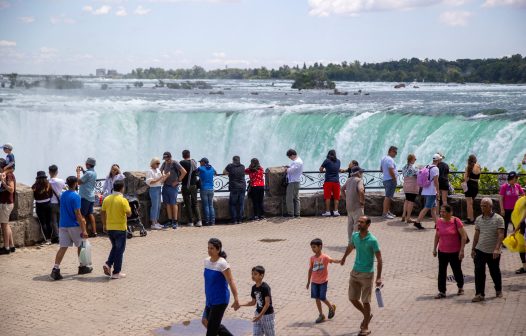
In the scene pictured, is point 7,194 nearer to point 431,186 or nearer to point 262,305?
point 262,305

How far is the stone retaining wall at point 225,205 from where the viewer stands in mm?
14016

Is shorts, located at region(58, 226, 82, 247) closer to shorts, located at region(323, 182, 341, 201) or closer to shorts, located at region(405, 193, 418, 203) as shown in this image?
shorts, located at region(323, 182, 341, 201)

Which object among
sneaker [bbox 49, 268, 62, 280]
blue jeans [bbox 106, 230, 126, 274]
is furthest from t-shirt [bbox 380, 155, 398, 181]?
sneaker [bbox 49, 268, 62, 280]

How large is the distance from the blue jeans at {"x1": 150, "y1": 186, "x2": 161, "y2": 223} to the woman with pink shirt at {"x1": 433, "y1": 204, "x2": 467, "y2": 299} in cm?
671

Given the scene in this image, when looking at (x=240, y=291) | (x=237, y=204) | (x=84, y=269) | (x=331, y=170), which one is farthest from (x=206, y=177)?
(x=240, y=291)

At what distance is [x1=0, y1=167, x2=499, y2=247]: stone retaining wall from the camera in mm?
14016

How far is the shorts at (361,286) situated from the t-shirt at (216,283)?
163cm

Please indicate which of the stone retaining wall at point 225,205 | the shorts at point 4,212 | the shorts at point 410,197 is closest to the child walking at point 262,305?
the shorts at point 4,212

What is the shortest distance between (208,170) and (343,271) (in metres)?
4.68

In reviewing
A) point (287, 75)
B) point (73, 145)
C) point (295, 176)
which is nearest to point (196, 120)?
point (73, 145)

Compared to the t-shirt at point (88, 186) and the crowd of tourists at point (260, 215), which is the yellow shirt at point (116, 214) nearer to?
the crowd of tourists at point (260, 215)

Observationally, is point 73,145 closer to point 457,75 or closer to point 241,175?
point 241,175

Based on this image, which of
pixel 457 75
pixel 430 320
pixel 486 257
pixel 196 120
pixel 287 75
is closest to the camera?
pixel 430 320

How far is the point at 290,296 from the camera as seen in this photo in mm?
11055
